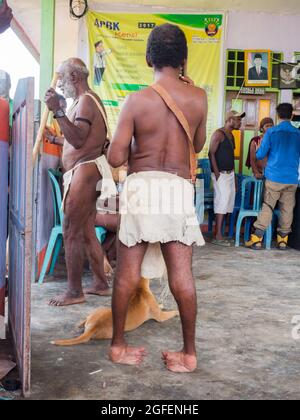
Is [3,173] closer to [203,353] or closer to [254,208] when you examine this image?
[203,353]

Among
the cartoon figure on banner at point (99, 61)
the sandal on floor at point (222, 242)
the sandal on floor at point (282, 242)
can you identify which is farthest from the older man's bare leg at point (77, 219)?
the cartoon figure on banner at point (99, 61)

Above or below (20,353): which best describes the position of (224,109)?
above

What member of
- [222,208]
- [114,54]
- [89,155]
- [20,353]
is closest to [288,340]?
[20,353]

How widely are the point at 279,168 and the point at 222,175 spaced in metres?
0.83

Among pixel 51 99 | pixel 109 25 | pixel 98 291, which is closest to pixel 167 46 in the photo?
pixel 51 99

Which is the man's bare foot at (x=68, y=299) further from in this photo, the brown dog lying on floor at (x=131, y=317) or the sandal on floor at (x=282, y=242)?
the sandal on floor at (x=282, y=242)

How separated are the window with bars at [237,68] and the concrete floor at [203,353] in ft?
14.4

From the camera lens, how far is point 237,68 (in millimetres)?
7914

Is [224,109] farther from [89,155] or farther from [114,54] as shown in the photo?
[89,155]

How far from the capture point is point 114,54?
25.6ft

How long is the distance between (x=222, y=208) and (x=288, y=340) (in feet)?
13.3

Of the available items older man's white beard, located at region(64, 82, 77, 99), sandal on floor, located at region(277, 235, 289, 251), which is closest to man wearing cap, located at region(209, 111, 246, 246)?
sandal on floor, located at region(277, 235, 289, 251)

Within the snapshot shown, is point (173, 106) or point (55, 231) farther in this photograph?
point (55, 231)

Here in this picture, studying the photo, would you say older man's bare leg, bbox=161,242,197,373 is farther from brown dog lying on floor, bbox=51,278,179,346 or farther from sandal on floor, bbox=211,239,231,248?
sandal on floor, bbox=211,239,231,248
